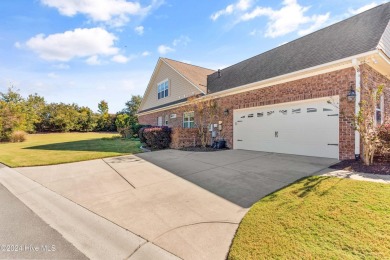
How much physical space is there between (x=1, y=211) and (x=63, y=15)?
926 cm

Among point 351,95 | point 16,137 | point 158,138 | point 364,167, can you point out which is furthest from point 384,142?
point 16,137

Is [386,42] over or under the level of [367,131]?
over

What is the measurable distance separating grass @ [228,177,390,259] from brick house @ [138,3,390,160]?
3.96 metres

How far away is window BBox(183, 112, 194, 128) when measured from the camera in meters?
15.4

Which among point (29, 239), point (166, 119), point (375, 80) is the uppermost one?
point (375, 80)

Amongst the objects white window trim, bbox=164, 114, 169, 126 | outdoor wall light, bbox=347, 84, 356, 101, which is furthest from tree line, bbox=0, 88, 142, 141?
outdoor wall light, bbox=347, 84, 356, 101

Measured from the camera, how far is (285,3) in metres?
9.10

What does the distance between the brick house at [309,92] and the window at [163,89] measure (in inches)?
236

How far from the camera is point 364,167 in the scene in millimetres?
5984

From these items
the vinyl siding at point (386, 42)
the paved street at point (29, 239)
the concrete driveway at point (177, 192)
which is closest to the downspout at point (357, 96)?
the concrete driveway at point (177, 192)

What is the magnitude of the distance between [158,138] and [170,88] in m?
7.26

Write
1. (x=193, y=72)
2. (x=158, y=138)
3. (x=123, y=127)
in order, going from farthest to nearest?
(x=123, y=127) < (x=193, y=72) < (x=158, y=138)

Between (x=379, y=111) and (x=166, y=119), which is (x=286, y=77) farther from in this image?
(x=166, y=119)

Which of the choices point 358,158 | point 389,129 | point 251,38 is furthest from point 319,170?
point 251,38
